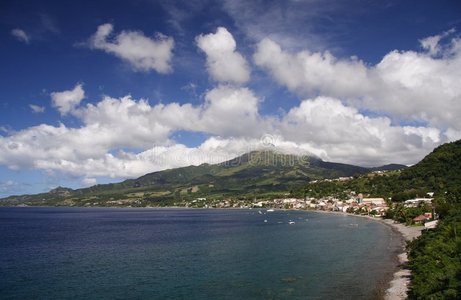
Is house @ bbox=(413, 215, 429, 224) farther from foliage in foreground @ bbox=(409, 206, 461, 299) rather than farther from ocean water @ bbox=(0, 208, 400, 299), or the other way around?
foliage in foreground @ bbox=(409, 206, 461, 299)

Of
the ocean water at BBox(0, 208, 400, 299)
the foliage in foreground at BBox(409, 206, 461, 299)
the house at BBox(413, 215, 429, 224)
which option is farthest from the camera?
the house at BBox(413, 215, 429, 224)

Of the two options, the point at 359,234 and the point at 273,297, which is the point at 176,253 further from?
the point at 359,234

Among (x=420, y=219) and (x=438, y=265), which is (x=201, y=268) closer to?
(x=438, y=265)

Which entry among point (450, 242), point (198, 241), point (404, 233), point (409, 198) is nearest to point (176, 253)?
point (198, 241)

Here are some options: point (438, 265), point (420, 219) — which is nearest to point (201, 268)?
point (438, 265)

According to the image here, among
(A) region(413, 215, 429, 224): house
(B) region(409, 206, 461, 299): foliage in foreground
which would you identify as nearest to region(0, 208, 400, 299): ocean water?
(B) region(409, 206, 461, 299): foliage in foreground

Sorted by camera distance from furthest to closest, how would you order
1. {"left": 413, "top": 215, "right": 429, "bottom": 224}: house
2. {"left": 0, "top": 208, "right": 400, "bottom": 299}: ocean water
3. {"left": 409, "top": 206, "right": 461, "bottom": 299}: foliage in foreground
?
1. {"left": 413, "top": 215, "right": 429, "bottom": 224}: house
2. {"left": 0, "top": 208, "right": 400, "bottom": 299}: ocean water
3. {"left": 409, "top": 206, "right": 461, "bottom": 299}: foliage in foreground

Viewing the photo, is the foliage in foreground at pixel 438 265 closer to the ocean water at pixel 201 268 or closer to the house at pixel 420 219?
the ocean water at pixel 201 268

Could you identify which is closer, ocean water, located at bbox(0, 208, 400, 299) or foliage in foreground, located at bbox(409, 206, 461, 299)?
foliage in foreground, located at bbox(409, 206, 461, 299)

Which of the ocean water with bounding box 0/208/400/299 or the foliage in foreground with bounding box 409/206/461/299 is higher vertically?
the foliage in foreground with bounding box 409/206/461/299

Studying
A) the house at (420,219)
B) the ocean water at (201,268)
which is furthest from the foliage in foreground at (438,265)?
the house at (420,219)

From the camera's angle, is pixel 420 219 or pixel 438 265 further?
pixel 420 219

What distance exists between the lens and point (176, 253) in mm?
72438

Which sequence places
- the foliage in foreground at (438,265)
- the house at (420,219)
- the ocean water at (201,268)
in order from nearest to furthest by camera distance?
1. the foliage in foreground at (438,265)
2. the ocean water at (201,268)
3. the house at (420,219)
